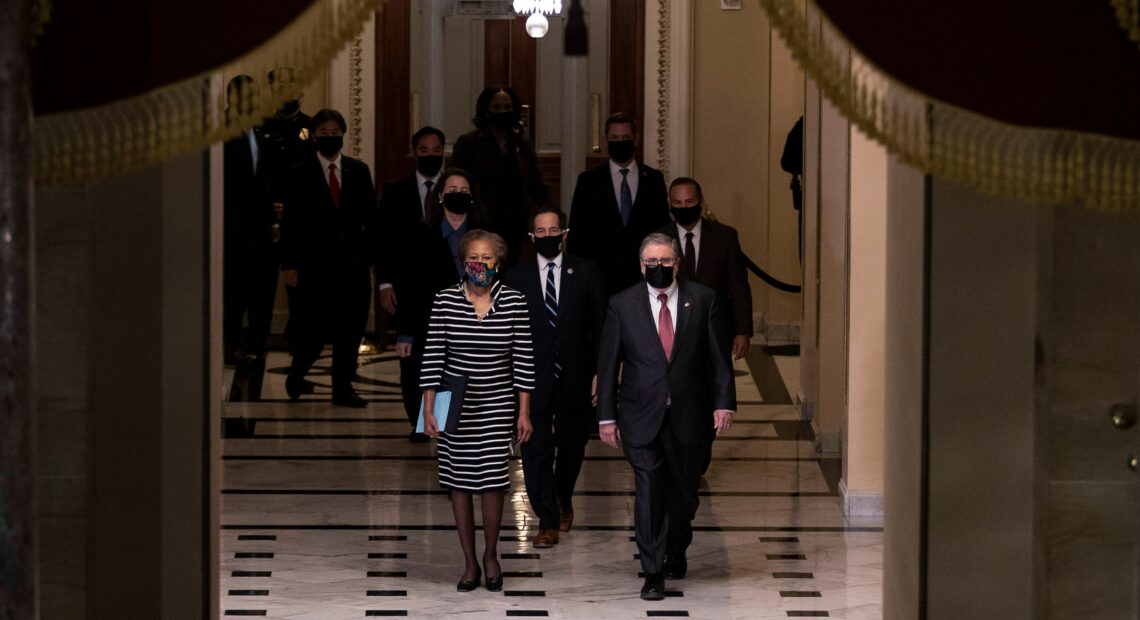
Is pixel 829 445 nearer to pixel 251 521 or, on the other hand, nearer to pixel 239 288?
pixel 251 521

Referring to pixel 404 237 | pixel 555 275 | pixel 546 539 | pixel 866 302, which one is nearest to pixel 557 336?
pixel 555 275

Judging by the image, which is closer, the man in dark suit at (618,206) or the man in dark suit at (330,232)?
the man in dark suit at (618,206)

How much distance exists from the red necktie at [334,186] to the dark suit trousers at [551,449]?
337 centimetres

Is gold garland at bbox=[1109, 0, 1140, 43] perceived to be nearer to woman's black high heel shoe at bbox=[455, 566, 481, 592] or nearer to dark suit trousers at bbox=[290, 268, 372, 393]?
woman's black high heel shoe at bbox=[455, 566, 481, 592]

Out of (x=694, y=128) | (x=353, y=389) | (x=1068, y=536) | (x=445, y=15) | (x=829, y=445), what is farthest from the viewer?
(x=445, y=15)

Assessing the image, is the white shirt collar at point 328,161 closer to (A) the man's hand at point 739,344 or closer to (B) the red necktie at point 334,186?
(B) the red necktie at point 334,186

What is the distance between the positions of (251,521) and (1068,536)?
16.2ft

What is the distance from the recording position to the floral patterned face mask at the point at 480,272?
732 cm

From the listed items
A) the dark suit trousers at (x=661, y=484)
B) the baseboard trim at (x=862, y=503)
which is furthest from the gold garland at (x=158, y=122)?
the baseboard trim at (x=862, y=503)

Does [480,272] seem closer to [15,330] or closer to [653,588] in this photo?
[653,588]

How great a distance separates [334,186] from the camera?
1135 cm

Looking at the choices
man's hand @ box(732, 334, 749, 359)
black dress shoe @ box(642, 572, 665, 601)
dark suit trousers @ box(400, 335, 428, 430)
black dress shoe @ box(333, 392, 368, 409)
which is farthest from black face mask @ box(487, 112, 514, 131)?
black dress shoe @ box(642, 572, 665, 601)

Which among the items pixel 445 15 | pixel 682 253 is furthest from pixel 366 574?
pixel 445 15

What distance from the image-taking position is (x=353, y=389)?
12281 mm
